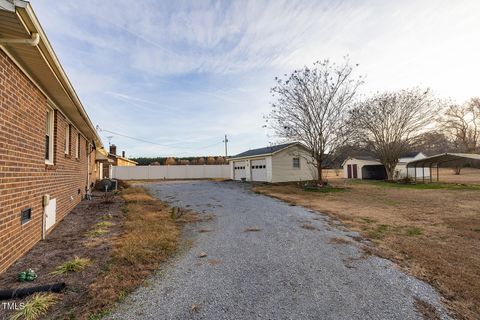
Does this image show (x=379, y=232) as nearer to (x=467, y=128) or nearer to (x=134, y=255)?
(x=134, y=255)

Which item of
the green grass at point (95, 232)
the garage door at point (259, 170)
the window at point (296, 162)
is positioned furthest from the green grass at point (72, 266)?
the window at point (296, 162)

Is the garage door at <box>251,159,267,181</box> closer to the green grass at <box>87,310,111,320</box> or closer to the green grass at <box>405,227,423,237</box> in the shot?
the green grass at <box>405,227,423,237</box>

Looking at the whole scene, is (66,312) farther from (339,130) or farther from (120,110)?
(339,130)

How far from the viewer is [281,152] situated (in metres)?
22.2

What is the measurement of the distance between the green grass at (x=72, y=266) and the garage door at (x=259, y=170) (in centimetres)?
1953

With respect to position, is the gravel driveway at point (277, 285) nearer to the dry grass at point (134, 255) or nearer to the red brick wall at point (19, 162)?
the dry grass at point (134, 255)

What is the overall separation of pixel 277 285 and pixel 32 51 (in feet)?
15.3

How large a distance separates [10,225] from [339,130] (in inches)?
693

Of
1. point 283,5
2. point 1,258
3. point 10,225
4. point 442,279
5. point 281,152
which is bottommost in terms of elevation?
point 442,279

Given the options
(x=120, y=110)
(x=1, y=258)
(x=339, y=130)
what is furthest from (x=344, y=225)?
(x=120, y=110)

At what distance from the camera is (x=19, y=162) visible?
3.68 m

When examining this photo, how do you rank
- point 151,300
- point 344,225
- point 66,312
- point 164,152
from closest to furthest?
point 66,312, point 151,300, point 344,225, point 164,152

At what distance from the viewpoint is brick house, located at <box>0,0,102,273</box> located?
10.0 feet

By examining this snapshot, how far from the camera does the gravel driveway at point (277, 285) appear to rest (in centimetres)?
259
